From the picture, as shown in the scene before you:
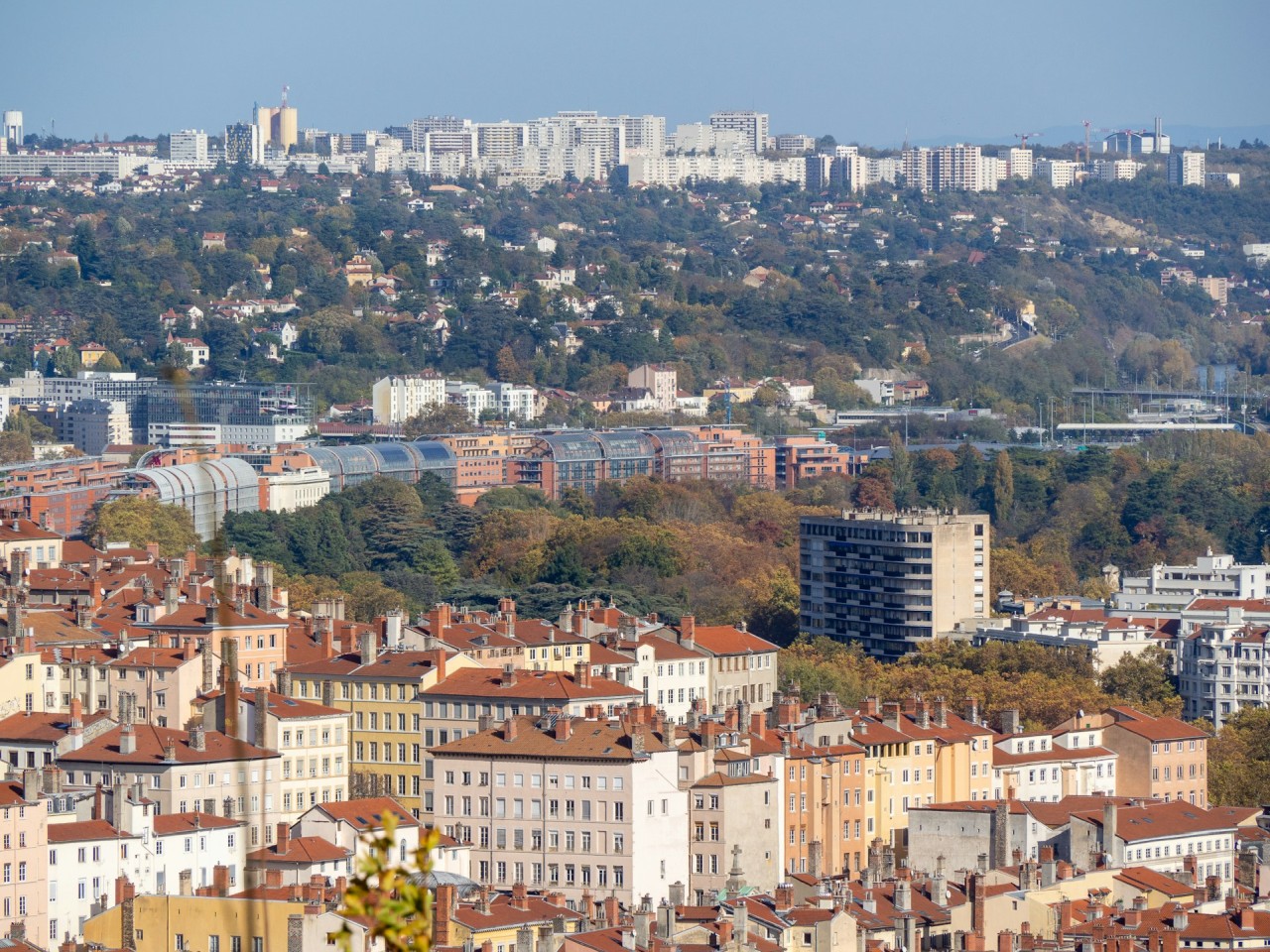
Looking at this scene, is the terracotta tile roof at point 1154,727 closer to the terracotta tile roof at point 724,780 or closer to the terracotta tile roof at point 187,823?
the terracotta tile roof at point 724,780

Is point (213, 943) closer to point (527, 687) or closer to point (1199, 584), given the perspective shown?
point (527, 687)

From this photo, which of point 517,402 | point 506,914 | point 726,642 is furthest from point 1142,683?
point 517,402

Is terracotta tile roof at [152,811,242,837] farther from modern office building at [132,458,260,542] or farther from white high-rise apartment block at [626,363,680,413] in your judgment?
white high-rise apartment block at [626,363,680,413]

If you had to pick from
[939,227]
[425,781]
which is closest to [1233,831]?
[425,781]

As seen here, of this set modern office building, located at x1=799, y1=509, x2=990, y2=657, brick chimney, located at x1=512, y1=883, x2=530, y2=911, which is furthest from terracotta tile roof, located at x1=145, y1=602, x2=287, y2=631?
modern office building, located at x1=799, y1=509, x2=990, y2=657

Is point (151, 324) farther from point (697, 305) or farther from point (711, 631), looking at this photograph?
point (711, 631)

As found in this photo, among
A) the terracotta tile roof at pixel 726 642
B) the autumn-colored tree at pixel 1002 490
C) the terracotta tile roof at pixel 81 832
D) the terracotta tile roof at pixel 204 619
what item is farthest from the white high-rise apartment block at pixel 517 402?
the terracotta tile roof at pixel 81 832
